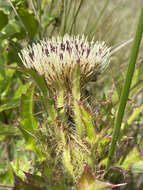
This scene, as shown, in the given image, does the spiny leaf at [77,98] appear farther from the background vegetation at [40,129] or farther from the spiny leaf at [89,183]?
the spiny leaf at [89,183]

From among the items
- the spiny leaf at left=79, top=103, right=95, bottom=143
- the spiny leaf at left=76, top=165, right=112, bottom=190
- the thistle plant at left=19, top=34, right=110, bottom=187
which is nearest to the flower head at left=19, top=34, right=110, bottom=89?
the thistle plant at left=19, top=34, right=110, bottom=187

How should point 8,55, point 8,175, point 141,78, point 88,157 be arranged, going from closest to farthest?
point 88,157
point 8,175
point 141,78
point 8,55

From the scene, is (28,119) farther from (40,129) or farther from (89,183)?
(89,183)

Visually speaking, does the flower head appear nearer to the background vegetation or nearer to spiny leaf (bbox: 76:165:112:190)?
the background vegetation

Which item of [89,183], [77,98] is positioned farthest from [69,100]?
[89,183]

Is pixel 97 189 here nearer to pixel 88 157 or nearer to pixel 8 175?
pixel 88 157

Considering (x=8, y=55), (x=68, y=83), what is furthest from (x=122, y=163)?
(x=8, y=55)

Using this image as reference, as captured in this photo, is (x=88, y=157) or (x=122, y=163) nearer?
(x=88, y=157)

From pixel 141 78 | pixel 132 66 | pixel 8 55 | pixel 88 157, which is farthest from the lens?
pixel 8 55
